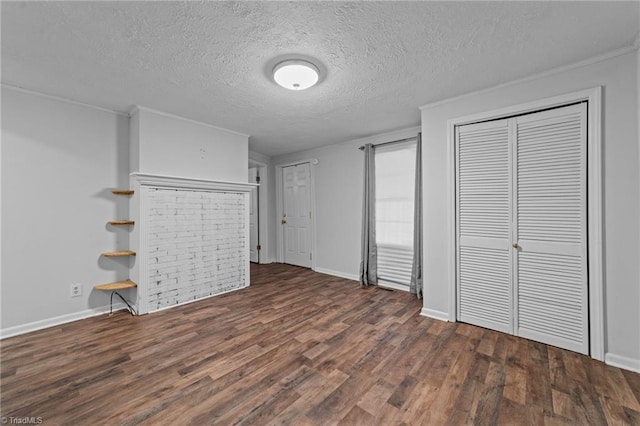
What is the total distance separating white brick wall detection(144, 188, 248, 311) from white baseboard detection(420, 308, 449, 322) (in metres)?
2.65

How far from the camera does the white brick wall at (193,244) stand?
10.4ft

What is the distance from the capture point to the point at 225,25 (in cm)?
171

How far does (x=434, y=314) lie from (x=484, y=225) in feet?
3.72

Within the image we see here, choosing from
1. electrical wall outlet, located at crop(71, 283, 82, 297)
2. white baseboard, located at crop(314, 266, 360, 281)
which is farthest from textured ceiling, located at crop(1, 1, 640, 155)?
white baseboard, located at crop(314, 266, 360, 281)

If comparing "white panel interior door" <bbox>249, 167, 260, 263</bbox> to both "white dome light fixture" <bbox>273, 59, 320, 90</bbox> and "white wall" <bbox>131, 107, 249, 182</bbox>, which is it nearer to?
"white wall" <bbox>131, 107, 249, 182</bbox>

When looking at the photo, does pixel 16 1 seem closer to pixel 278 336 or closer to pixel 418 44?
pixel 418 44

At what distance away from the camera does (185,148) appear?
3424 millimetres

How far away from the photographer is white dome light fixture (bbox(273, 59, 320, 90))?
2.08 m

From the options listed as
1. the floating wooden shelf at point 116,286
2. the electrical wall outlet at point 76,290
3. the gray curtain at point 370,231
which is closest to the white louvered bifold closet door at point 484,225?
the gray curtain at point 370,231

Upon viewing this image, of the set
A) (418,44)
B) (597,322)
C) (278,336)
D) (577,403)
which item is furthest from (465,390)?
(418,44)

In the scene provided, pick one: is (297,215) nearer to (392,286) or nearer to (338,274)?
(338,274)

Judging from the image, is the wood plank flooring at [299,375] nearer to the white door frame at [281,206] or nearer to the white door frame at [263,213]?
the white door frame at [281,206]

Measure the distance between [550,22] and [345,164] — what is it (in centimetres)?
321

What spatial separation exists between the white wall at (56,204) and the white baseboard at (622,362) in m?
4.89
